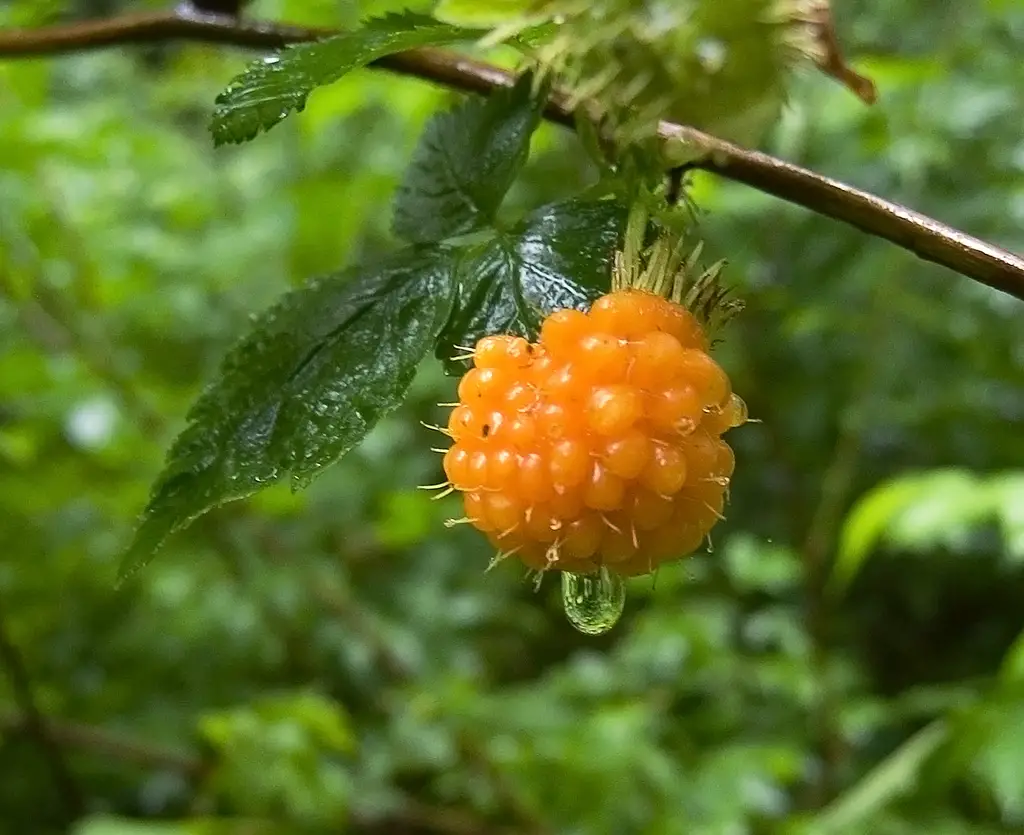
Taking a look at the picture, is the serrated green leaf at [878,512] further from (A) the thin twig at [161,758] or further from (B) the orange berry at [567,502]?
(B) the orange berry at [567,502]

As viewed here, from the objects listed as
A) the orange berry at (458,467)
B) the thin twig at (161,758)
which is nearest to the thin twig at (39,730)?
the thin twig at (161,758)

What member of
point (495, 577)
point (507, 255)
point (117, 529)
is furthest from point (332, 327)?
point (495, 577)

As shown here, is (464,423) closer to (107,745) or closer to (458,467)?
(458,467)

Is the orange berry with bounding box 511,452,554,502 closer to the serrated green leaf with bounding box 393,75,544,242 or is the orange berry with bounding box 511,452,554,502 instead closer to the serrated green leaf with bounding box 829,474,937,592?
the serrated green leaf with bounding box 393,75,544,242

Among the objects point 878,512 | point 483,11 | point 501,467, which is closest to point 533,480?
point 501,467

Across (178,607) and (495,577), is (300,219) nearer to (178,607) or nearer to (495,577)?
(178,607)

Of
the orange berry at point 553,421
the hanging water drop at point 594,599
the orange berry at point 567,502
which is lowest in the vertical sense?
the hanging water drop at point 594,599
